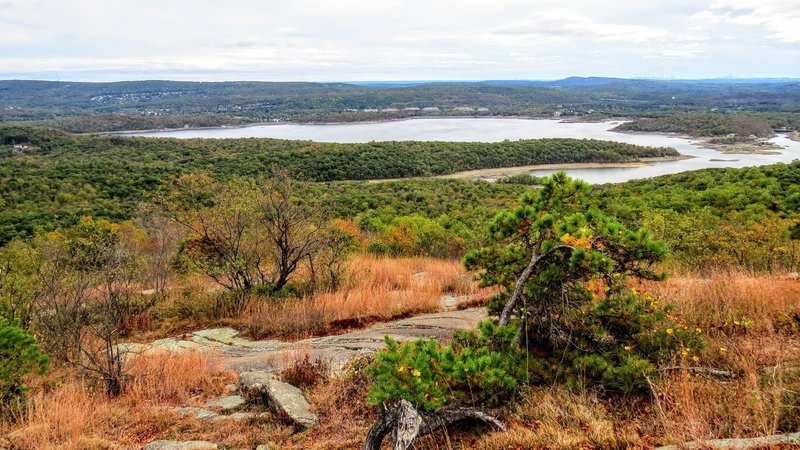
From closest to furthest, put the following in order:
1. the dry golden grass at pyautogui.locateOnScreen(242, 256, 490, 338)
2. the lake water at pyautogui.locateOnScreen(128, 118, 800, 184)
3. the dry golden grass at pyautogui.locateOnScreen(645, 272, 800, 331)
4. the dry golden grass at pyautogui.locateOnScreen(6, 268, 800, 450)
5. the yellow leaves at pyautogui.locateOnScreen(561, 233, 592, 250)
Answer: the dry golden grass at pyautogui.locateOnScreen(6, 268, 800, 450)
the yellow leaves at pyautogui.locateOnScreen(561, 233, 592, 250)
the dry golden grass at pyautogui.locateOnScreen(645, 272, 800, 331)
the dry golden grass at pyautogui.locateOnScreen(242, 256, 490, 338)
the lake water at pyautogui.locateOnScreen(128, 118, 800, 184)

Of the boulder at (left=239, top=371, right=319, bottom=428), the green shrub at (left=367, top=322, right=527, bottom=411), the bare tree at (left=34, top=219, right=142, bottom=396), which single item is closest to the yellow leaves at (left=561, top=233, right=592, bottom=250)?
the green shrub at (left=367, top=322, right=527, bottom=411)

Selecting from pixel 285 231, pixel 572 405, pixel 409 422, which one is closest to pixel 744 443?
pixel 572 405

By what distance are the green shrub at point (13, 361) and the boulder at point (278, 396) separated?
5.92ft

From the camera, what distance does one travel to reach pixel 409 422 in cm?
302

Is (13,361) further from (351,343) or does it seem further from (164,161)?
(164,161)

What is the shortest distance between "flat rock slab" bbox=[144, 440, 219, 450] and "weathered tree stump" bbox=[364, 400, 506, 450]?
4.59 feet

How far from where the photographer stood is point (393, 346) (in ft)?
11.1

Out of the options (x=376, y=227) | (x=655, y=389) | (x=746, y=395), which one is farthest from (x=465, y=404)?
(x=376, y=227)

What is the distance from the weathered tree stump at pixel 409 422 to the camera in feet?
9.73

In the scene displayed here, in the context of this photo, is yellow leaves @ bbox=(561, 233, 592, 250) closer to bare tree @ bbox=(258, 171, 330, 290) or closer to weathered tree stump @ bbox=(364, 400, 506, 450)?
weathered tree stump @ bbox=(364, 400, 506, 450)

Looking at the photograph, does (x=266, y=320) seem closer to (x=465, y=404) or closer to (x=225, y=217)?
(x=225, y=217)

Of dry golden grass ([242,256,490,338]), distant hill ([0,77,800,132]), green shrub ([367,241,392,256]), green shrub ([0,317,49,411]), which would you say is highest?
distant hill ([0,77,800,132])

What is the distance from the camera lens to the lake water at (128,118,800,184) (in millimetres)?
62812

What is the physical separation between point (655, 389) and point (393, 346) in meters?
1.95
